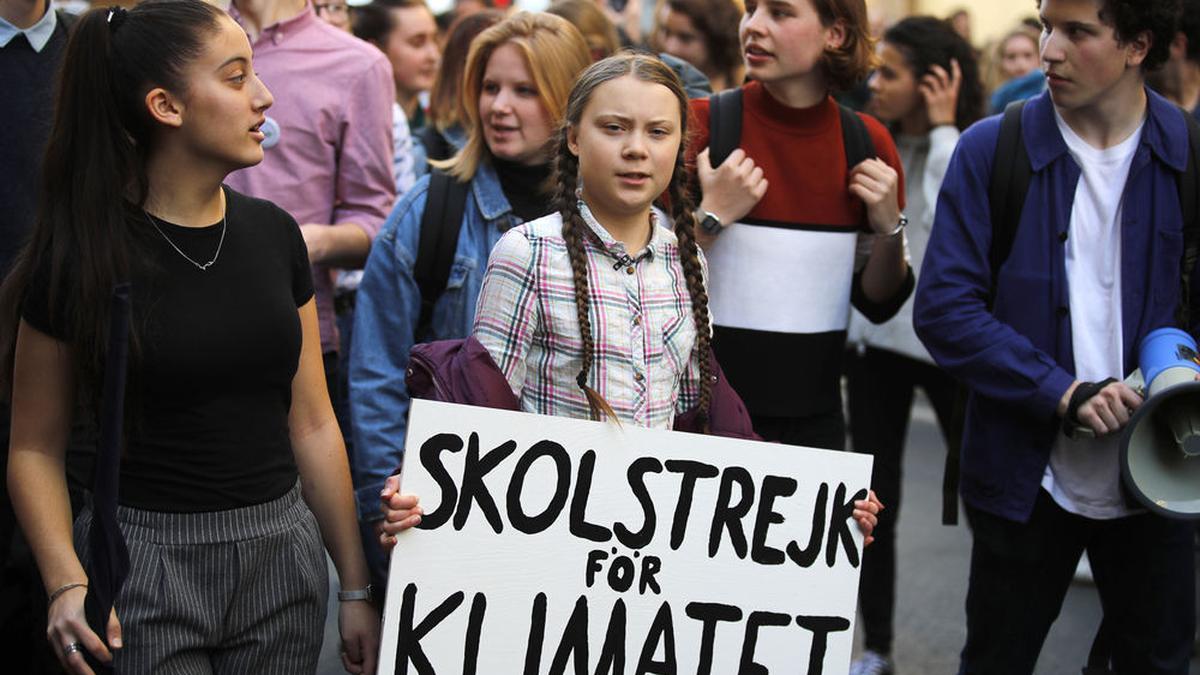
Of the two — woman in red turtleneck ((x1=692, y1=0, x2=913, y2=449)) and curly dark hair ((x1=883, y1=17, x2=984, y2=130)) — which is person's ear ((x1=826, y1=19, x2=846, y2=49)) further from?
curly dark hair ((x1=883, y1=17, x2=984, y2=130))

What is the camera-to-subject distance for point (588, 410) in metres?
2.54

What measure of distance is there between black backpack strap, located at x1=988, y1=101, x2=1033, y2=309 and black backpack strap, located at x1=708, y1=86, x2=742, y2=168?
64 cm

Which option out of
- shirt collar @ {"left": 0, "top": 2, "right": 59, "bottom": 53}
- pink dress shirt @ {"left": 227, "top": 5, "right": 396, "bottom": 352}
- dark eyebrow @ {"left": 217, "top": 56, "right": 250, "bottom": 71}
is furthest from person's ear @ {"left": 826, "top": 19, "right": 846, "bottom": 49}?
shirt collar @ {"left": 0, "top": 2, "right": 59, "bottom": 53}

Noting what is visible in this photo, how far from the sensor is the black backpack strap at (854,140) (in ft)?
11.2

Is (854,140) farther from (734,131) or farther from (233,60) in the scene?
(233,60)

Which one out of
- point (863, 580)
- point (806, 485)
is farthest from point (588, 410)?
point (863, 580)

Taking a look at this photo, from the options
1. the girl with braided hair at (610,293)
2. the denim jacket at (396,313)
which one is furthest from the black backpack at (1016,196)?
the denim jacket at (396,313)

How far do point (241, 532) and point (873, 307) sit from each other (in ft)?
6.02

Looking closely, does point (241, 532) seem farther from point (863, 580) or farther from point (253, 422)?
point (863, 580)

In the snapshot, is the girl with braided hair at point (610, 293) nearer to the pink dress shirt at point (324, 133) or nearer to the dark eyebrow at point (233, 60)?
the dark eyebrow at point (233, 60)

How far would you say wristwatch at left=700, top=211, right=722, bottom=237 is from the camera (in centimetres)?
319

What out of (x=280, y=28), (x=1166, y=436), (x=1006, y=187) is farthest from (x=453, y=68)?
(x=1166, y=436)

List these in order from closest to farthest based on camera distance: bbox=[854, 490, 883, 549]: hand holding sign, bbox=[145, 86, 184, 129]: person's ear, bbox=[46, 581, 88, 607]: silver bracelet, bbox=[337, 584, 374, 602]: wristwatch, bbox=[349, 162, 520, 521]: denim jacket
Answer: bbox=[46, 581, 88, 607]: silver bracelet < bbox=[145, 86, 184, 129]: person's ear < bbox=[854, 490, 883, 549]: hand holding sign < bbox=[337, 584, 374, 602]: wristwatch < bbox=[349, 162, 520, 521]: denim jacket

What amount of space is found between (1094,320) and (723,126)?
1.01 meters
